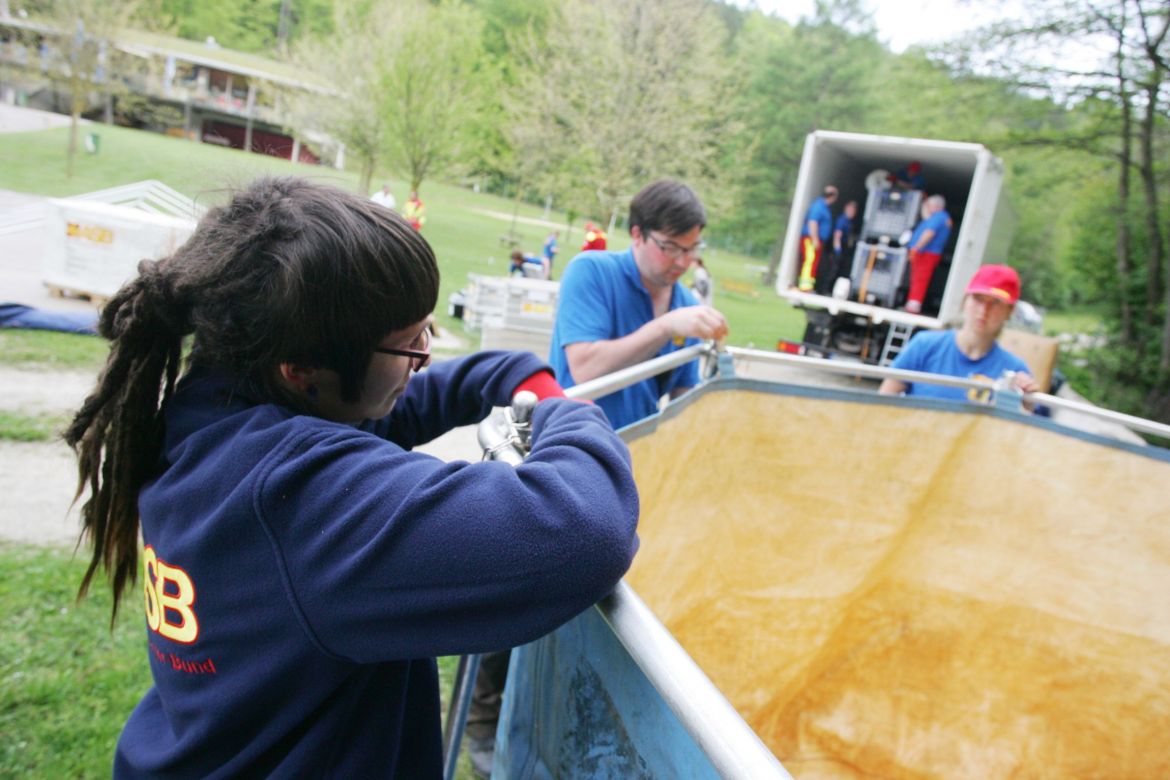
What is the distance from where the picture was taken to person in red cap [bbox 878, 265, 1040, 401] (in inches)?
155

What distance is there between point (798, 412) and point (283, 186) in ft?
6.90

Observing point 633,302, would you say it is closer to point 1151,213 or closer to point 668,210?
point 668,210

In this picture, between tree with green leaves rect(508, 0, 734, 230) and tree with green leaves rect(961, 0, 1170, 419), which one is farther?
tree with green leaves rect(508, 0, 734, 230)

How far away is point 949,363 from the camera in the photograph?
4035mm

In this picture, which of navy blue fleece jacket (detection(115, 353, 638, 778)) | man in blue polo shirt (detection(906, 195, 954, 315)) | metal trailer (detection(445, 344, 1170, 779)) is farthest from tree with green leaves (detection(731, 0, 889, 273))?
navy blue fleece jacket (detection(115, 353, 638, 778))

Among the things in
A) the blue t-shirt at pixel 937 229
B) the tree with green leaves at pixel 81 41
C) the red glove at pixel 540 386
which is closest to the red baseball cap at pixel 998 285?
the red glove at pixel 540 386

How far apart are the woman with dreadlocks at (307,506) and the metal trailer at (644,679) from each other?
0.40 ft

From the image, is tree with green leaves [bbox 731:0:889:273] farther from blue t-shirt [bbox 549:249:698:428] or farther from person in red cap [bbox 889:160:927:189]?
blue t-shirt [bbox 549:249:698:428]

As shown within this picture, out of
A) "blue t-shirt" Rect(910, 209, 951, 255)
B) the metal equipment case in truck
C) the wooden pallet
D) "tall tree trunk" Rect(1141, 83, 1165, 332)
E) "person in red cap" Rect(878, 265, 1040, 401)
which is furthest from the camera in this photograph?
"tall tree trunk" Rect(1141, 83, 1165, 332)

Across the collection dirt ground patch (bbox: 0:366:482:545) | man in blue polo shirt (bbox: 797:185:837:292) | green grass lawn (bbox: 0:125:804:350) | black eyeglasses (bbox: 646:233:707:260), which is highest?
man in blue polo shirt (bbox: 797:185:837:292)

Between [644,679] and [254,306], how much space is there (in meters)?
0.73

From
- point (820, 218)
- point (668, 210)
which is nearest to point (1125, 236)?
point (820, 218)

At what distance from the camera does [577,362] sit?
282 centimetres

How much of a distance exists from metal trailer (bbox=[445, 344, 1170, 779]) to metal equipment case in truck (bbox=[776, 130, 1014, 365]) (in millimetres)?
9344
